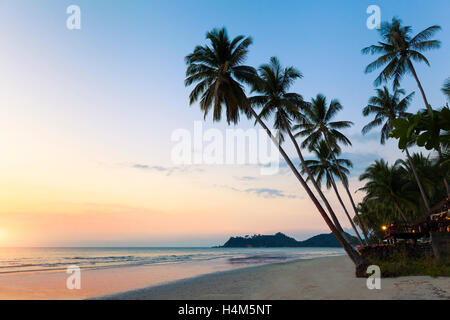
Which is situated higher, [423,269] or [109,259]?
[423,269]

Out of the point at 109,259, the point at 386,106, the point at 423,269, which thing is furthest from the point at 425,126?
the point at 109,259

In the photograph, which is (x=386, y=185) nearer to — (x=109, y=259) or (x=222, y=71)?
(x=222, y=71)

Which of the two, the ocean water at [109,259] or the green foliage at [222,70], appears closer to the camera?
the green foliage at [222,70]

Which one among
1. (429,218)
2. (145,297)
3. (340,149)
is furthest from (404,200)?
(145,297)


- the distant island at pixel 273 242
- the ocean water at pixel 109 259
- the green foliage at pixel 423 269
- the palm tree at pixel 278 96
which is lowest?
the distant island at pixel 273 242

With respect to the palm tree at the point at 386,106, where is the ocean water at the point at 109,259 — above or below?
below

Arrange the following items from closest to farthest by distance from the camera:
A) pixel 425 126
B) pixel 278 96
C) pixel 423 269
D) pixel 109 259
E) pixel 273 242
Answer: pixel 425 126 → pixel 423 269 → pixel 278 96 → pixel 109 259 → pixel 273 242

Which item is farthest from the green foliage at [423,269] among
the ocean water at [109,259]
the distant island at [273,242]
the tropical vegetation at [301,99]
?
the distant island at [273,242]

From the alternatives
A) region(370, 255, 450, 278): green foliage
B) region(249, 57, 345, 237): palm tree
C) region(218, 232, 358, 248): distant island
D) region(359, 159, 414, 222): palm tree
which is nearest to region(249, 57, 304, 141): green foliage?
region(249, 57, 345, 237): palm tree

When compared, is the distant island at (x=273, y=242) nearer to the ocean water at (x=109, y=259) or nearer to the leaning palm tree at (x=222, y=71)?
the ocean water at (x=109, y=259)

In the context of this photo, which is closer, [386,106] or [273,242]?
[386,106]

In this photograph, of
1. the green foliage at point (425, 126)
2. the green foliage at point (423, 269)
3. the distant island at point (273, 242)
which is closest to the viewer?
the green foliage at point (425, 126)

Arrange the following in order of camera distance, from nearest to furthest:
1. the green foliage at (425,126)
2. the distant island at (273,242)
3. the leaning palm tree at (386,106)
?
the green foliage at (425,126) < the leaning palm tree at (386,106) < the distant island at (273,242)

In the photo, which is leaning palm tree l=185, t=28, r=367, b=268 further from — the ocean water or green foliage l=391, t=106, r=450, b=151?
the ocean water
